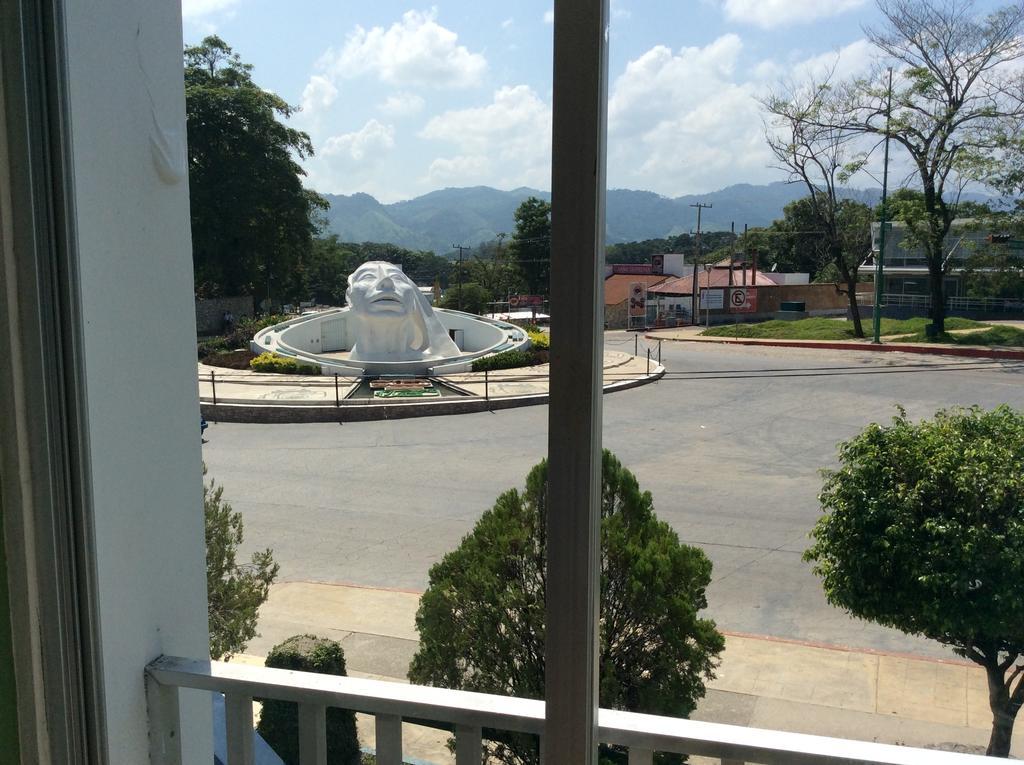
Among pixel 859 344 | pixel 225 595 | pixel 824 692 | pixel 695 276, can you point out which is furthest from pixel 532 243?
pixel 225 595

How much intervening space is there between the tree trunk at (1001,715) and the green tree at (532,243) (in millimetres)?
1208

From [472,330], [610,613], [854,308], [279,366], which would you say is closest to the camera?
[854,308]

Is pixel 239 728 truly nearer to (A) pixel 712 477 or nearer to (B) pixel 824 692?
(B) pixel 824 692

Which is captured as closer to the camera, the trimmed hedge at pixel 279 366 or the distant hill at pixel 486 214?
the distant hill at pixel 486 214

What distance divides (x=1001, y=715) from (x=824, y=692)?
0.42m

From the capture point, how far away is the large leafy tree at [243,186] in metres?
2.33

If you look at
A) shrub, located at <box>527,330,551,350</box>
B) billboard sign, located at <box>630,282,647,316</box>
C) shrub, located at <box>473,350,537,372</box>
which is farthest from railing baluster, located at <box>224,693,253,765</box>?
shrub, located at <box>473,350,537,372</box>

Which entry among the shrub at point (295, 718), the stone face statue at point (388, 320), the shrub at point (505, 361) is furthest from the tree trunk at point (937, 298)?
the stone face statue at point (388, 320)

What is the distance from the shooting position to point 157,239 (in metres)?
1.19

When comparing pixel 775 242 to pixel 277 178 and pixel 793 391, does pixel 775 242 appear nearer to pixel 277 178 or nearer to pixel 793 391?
pixel 793 391

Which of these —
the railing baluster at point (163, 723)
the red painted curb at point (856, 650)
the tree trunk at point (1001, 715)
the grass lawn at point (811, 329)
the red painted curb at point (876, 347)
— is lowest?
the red painted curb at point (856, 650)

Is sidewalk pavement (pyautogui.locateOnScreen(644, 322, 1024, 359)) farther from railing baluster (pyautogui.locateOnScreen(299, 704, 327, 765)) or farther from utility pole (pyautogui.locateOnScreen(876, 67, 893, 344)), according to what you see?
railing baluster (pyautogui.locateOnScreen(299, 704, 327, 765))

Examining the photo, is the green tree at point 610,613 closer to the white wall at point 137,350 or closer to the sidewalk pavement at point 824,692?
the sidewalk pavement at point 824,692

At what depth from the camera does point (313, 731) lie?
1.03 meters
